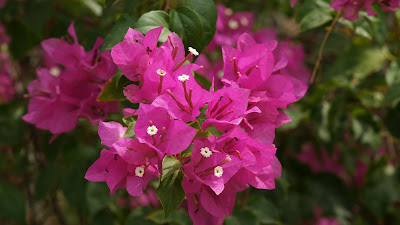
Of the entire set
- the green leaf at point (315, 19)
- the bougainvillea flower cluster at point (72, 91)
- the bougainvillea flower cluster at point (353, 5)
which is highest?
the bougainvillea flower cluster at point (353, 5)

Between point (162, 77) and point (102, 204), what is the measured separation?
0.52 metres

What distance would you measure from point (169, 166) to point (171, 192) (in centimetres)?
5

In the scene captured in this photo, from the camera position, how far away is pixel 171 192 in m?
0.59

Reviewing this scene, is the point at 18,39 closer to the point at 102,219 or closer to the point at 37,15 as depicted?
the point at 37,15

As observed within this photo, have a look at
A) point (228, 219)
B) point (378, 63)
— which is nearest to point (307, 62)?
point (378, 63)

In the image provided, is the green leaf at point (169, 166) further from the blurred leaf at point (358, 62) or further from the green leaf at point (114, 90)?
the blurred leaf at point (358, 62)

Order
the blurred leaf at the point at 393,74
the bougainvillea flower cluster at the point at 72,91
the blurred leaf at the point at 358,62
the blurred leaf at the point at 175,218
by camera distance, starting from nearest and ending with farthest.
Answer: the bougainvillea flower cluster at the point at 72,91
the blurred leaf at the point at 175,218
the blurred leaf at the point at 393,74
the blurred leaf at the point at 358,62

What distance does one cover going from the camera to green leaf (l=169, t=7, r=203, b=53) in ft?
2.41

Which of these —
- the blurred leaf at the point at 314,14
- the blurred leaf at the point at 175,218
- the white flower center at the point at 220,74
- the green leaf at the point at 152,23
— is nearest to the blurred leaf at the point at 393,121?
the blurred leaf at the point at 314,14

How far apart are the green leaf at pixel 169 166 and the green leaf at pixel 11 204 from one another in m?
0.83

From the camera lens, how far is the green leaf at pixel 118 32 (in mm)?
706

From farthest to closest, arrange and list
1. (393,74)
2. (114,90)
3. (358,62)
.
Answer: (358,62)
(393,74)
(114,90)

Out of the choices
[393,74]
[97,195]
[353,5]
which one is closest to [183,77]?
[353,5]

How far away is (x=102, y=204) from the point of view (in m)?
1.00
